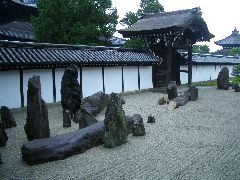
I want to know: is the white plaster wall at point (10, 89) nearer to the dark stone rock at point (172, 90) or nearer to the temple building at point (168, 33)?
the dark stone rock at point (172, 90)

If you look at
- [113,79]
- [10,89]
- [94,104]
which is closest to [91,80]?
[113,79]

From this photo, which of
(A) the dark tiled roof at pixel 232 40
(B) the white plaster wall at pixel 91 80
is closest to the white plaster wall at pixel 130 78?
(B) the white plaster wall at pixel 91 80

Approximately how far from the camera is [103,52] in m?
22.5

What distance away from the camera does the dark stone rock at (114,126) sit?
9641 mm

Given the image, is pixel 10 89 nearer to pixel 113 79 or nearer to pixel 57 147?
pixel 113 79

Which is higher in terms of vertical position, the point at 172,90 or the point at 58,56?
the point at 58,56

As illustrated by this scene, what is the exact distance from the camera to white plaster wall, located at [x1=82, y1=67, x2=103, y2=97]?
65.4 ft

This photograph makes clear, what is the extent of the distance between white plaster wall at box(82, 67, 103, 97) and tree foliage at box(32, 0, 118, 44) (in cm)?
400

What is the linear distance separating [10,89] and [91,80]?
598 cm

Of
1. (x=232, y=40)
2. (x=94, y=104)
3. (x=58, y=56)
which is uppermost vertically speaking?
(x=232, y=40)

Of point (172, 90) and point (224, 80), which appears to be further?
point (224, 80)

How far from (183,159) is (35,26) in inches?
706

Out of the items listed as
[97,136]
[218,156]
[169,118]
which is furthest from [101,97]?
[218,156]

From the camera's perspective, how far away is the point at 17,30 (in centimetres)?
2505
